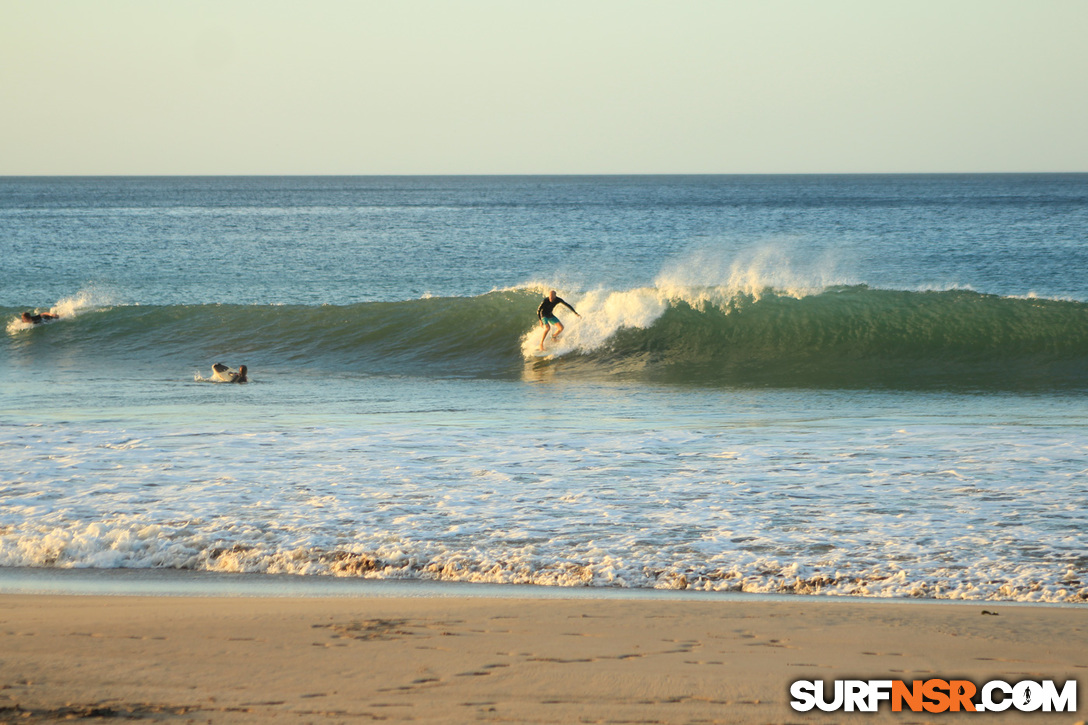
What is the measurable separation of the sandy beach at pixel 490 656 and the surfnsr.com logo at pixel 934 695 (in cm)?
6

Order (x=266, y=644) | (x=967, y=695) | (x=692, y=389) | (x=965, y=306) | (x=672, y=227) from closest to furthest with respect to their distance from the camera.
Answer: (x=967, y=695) < (x=266, y=644) < (x=692, y=389) < (x=965, y=306) < (x=672, y=227)

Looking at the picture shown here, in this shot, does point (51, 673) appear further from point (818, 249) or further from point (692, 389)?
point (818, 249)

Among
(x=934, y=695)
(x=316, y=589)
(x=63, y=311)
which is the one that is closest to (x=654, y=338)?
(x=316, y=589)

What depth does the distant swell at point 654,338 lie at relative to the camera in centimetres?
1584

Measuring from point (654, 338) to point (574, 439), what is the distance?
872 centimetres

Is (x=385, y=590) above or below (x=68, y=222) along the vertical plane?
below

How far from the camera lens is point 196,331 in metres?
20.3

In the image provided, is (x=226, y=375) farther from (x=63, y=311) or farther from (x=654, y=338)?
(x=63, y=311)

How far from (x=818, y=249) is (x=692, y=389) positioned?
39086mm

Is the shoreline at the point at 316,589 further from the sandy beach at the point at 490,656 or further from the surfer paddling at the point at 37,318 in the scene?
the surfer paddling at the point at 37,318

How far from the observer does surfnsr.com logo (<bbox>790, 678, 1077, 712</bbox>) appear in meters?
3.48

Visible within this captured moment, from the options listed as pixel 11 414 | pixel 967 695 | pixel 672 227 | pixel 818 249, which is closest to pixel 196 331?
pixel 11 414

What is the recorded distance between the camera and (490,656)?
3984 millimetres

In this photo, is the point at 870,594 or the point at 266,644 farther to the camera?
the point at 870,594
